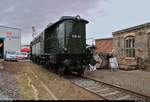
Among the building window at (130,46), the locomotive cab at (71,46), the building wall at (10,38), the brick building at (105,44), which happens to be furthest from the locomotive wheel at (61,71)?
the building wall at (10,38)

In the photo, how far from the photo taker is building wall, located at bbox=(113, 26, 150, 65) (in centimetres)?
2230


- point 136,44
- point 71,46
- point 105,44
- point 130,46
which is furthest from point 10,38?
point 71,46

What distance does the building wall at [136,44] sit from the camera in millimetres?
22295

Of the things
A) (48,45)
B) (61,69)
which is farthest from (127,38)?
(61,69)

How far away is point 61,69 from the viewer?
58.1ft

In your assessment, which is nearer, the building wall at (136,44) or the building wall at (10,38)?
the building wall at (136,44)

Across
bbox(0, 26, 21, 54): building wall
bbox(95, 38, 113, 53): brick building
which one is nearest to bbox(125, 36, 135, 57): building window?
bbox(95, 38, 113, 53): brick building

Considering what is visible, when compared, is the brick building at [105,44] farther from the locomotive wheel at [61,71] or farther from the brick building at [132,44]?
the locomotive wheel at [61,71]

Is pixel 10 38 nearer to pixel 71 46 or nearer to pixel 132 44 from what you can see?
pixel 132 44

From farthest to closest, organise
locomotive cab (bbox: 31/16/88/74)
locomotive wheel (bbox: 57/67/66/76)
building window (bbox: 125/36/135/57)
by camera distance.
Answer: building window (bbox: 125/36/135/57) → locomotive wheel (bbox: 57/67/66/76) → locomotive cab (bbox: 31/16/88/74)

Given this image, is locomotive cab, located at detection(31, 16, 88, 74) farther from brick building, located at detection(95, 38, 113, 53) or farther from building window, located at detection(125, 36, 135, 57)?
brick building, located at detection(95, 38, 113, 53)

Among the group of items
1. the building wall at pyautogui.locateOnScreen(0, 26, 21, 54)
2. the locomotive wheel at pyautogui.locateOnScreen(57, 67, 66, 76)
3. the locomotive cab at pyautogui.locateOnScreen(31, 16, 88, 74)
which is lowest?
the locomotive wheel at pyautogui.locateOnScreen(57, 67, 66, 76)

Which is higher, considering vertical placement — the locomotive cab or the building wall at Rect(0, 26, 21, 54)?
the building wall at Rect(0, 26, 21, 54)

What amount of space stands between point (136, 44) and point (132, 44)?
0.91 m
